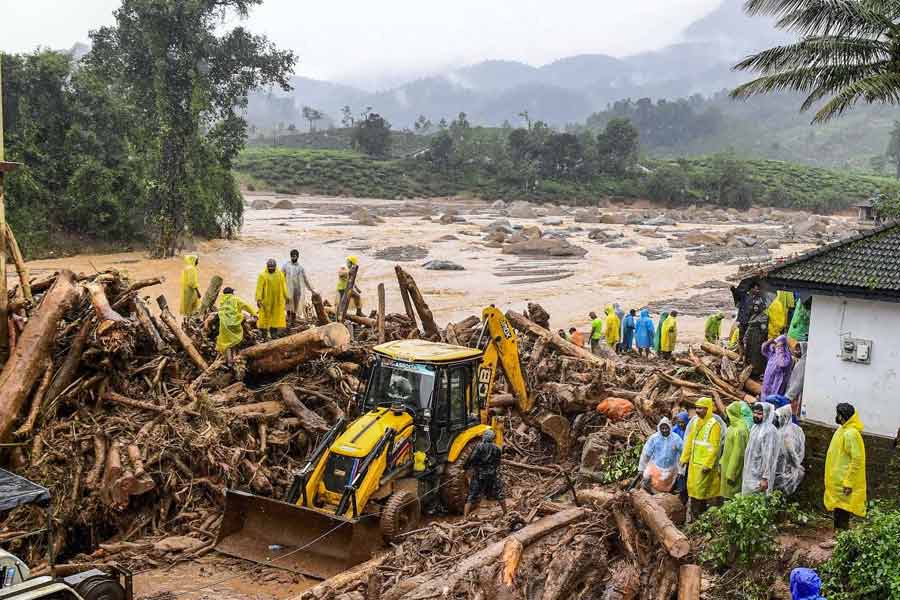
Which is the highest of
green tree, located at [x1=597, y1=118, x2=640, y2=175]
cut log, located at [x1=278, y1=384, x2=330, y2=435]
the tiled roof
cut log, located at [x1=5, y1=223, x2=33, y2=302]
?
green tree, located at [x1=597, y1=118, x2=640, y2=175]

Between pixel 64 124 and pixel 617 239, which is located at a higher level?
pixel 64 124

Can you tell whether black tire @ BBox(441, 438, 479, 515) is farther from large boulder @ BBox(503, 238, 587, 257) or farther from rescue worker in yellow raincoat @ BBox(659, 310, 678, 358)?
large boulder @ BBox(503, 238, 587, 257)

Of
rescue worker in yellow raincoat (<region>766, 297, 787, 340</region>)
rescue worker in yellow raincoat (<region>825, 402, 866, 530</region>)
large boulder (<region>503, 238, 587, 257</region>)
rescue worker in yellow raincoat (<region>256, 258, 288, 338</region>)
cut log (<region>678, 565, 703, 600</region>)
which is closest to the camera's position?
cut log (<region>678, 565, 703, 600</region>)

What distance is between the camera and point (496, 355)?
545 inches

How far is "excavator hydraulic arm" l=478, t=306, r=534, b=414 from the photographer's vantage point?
13.3 meters

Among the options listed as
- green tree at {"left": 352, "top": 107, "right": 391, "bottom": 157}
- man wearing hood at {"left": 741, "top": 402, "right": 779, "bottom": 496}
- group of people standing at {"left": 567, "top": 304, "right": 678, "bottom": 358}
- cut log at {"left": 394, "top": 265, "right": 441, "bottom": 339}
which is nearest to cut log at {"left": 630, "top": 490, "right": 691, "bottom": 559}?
man wearing hood at {"left": 741, "top": 402, "right": 779, "bottom": 496}

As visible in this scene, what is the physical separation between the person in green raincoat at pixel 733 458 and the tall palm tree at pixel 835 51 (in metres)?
9.34

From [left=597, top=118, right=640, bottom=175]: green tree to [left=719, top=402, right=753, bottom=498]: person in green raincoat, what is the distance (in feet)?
288

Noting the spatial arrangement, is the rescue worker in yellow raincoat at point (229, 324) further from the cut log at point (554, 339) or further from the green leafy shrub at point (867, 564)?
the green leafy shrub at point (867, 564)

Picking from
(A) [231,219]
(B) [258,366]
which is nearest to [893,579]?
(B) [258,366]

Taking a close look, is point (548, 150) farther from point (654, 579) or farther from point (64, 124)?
point (654, 579)

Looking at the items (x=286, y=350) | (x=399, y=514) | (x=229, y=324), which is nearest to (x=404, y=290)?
(x=286, y=350)

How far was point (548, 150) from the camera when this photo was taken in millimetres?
93500

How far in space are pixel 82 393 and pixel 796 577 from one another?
10108 mm
